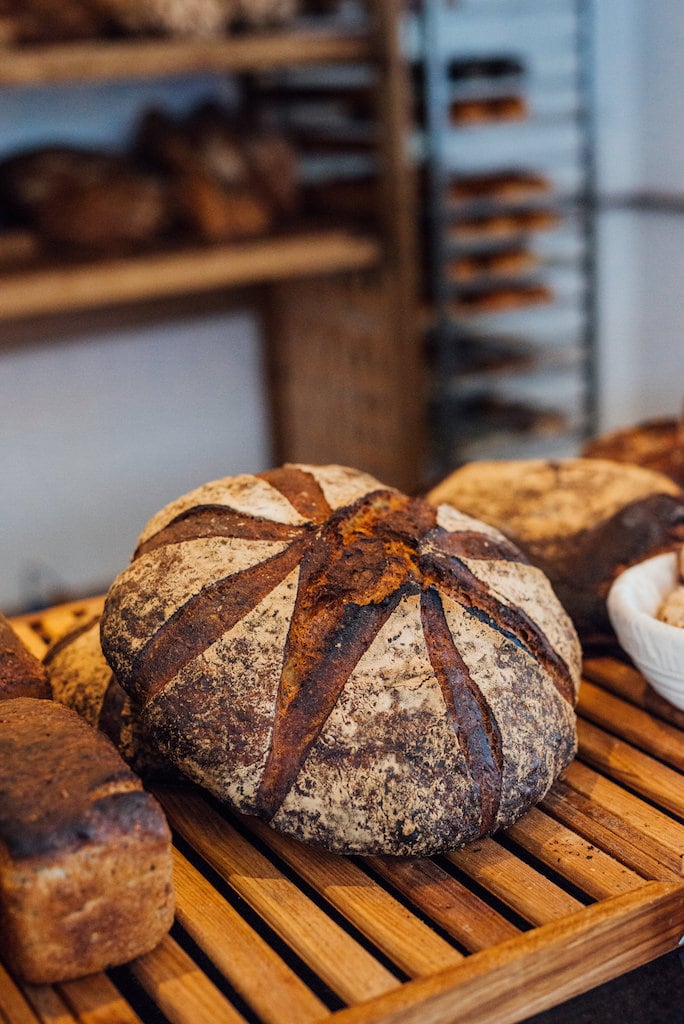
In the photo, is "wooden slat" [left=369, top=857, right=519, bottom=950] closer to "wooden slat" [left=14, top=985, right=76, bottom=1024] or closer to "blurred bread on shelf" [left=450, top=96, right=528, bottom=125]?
"wooden slat" [left=14, top=985, right=76, bottom=1024]

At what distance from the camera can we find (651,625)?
1396 mm

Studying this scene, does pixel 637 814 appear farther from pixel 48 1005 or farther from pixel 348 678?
pixel 48 1005

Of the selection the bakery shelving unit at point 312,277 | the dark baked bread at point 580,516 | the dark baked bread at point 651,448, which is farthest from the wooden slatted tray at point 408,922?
the bakery shelving unit at point 312,277

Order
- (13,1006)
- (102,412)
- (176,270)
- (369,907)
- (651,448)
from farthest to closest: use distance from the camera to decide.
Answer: (102,412) < (176,270) < (651,448) < (369,907) < (13,1006)

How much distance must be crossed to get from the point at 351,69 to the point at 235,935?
3170 mm

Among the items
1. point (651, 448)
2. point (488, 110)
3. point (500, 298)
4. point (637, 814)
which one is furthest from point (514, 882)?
point (488, 110)

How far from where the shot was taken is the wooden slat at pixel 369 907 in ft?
3.54

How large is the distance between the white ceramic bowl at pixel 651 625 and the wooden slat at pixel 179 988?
0.66m

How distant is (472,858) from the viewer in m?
1.25

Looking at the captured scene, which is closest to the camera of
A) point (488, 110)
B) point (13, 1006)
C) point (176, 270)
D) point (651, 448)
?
point (13, 1006)

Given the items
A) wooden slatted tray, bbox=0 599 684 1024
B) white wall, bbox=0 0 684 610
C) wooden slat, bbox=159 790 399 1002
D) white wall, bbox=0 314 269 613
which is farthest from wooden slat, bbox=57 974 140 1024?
white wall, bbox=0 0 684 610

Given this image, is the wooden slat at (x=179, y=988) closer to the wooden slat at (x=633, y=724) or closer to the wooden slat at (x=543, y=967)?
the wooden slat at (x=543, y=967)

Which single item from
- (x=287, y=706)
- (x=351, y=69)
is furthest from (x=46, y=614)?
(x=351, y=69)

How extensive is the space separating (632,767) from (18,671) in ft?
2.44
